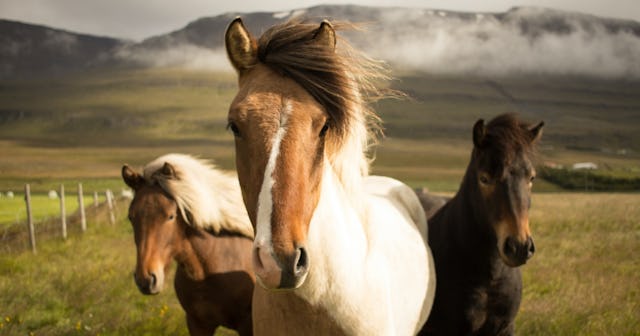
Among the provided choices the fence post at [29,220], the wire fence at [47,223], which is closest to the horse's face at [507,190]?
the wire fence at [47,223]

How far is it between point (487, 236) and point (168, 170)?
125 inches

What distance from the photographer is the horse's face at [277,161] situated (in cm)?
178

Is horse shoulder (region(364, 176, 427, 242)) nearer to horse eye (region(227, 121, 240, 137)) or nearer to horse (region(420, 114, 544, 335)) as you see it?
horse (region(420, 114, 544, 335))

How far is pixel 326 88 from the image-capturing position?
2.15m

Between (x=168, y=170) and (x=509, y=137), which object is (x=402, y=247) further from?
(x=168, y=170)

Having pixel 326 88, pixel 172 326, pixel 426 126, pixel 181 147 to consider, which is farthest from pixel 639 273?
pixel 426 126

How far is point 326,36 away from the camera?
7.41ft

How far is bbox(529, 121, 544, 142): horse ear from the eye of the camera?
3756mm

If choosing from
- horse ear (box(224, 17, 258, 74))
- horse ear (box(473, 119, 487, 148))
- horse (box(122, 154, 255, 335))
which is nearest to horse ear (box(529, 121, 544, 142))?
horse ear (box(473, 119, 487, 148))

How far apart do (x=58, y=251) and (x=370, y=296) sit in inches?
493

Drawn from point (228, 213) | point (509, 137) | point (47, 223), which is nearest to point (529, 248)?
point (509, 137)

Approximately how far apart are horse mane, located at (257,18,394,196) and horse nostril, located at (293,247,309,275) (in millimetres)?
655

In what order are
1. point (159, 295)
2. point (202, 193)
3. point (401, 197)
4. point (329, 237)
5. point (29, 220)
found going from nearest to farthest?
point (329, 237), point (401, 197), point (202, 193), point (159, 295), point (29, 220)

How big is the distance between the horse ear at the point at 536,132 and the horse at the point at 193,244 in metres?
2.95
